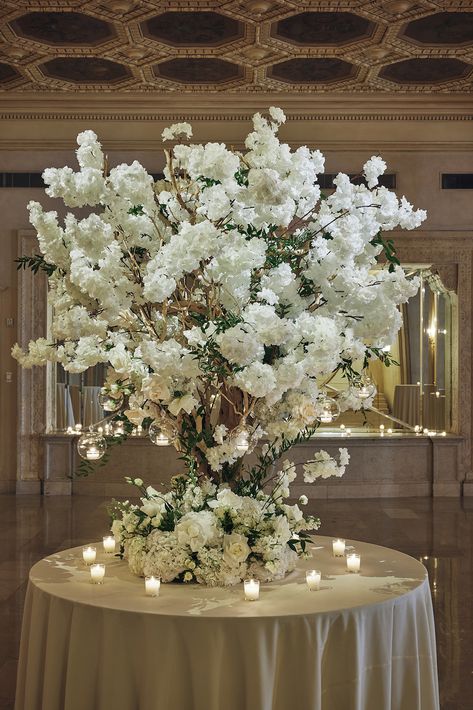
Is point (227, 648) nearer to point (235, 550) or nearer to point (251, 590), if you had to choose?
point (251, 590)

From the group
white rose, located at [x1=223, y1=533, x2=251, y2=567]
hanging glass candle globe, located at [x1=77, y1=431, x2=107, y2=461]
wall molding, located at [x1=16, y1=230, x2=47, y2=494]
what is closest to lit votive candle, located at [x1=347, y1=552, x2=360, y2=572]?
white rose, located at [x1=223, y1=533, x2=251, y2=567]

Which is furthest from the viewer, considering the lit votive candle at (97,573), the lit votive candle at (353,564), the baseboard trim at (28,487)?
the baseboard trim at (28,487)

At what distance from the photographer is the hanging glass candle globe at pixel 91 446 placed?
340 centimetres

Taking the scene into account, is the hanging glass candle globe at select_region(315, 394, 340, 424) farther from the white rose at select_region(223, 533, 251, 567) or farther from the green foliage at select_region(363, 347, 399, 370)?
the white rose at select_region(223, 533, 251, 567)

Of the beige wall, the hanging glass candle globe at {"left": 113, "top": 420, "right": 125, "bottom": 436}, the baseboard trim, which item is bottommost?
the baseboard trim

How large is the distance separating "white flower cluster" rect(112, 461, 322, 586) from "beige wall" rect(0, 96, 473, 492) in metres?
7.81

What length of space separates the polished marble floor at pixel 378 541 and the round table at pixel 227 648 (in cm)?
135

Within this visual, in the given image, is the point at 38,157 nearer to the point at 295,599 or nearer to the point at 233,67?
the point at 233,67

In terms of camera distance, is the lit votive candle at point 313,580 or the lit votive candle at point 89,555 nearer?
the lit votive candle at point 313,580

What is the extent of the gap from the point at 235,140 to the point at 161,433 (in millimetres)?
7827

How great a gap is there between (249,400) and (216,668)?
0.94m

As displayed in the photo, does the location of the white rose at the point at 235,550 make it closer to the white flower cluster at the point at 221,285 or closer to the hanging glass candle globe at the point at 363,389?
the white flower cluster at the point at 221,285

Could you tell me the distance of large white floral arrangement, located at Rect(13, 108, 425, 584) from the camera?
9.97ft

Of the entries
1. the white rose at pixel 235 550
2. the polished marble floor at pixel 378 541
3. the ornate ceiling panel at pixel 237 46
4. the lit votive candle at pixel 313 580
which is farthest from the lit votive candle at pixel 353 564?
the ornate ceiling panel at pixel 237 46
